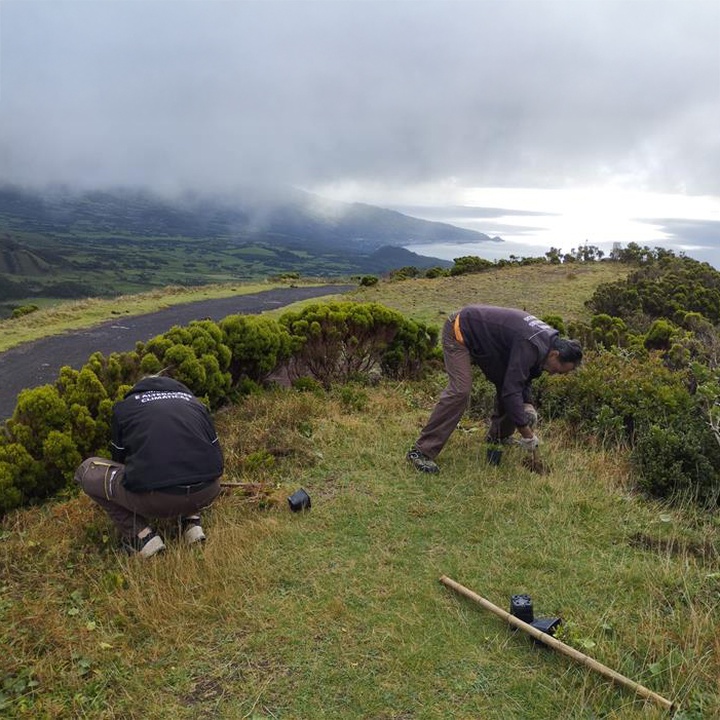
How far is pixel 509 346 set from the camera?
5.04m

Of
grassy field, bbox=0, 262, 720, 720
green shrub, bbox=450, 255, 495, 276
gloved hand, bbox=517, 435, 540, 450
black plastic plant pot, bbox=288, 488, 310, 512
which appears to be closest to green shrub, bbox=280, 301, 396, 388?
grassy field, bbox=0, 262, 720, 720

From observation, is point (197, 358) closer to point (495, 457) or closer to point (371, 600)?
point (495, 457)

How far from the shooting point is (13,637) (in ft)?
10.9

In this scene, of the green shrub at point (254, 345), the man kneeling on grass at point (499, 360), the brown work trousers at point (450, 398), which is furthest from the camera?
the green shrub at point (254, 345)

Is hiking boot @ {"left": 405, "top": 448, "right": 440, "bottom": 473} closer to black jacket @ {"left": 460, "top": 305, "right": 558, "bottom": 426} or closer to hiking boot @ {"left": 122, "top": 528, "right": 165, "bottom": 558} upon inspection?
black jacket @ {"left": 460, "top": 305, "right": 558, "bottom": 426}

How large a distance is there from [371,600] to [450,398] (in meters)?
2.23

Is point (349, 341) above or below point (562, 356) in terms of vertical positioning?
below

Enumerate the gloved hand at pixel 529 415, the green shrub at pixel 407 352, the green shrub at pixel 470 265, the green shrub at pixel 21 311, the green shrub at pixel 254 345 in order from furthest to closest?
the green shrub at pixel 470 265 → the green shrub at pixel 21 311 → the green shrub at pixel 407 352 → the green shrub at pixel 254 345 → the gloved hand at pixel 529 415

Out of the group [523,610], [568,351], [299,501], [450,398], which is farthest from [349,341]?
[523,610]

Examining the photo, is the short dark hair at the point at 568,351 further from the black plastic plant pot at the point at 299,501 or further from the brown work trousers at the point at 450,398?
the black plastic plant pot at the point at 299,501

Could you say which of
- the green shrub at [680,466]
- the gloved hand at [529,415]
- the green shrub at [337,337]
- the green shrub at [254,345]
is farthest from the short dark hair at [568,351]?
the green shrub at [337,337]

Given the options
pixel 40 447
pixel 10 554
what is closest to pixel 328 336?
pixel 40 447

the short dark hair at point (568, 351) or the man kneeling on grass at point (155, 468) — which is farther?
the short dark hair at point (568, 351)

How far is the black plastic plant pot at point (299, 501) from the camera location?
4688mm
